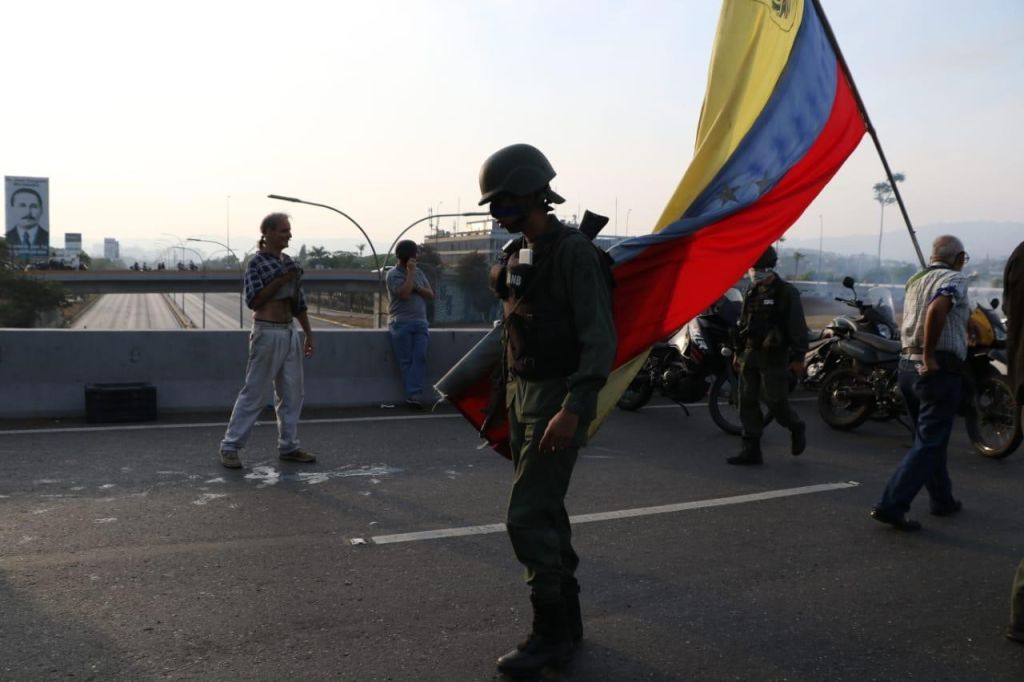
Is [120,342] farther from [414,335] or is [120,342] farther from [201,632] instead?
[201,632]

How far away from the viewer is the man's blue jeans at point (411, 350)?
9914mm

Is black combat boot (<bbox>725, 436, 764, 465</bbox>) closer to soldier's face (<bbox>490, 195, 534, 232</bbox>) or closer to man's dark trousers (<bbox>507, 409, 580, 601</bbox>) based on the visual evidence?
man's dark trousers (<bbox>507, 409, 580, 601</bbox>)

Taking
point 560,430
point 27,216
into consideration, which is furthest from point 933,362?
point 27,216

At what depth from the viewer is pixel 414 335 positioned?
394 inches

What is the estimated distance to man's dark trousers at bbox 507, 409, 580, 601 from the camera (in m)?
3.50

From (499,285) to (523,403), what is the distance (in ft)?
1.61

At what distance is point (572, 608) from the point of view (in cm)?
375

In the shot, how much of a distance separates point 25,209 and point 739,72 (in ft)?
387

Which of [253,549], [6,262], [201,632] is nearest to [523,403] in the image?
[201,632]

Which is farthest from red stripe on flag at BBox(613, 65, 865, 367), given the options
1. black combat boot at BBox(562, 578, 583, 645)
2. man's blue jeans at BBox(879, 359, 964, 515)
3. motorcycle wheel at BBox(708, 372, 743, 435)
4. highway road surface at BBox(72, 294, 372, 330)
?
highway road surface at BBox(72, 294, 372, 330)

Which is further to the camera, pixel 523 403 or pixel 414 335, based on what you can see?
pixel 414 335

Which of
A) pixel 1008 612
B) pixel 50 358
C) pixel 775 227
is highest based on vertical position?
pixel 775 227

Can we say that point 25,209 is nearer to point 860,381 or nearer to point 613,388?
point 860,381

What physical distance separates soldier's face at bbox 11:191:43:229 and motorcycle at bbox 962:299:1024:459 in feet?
380
